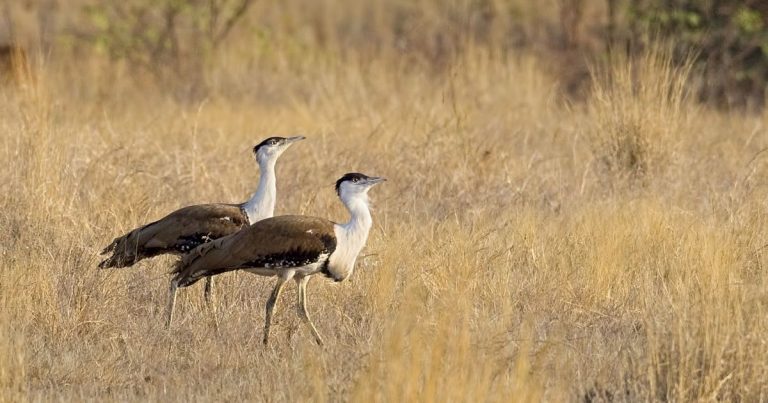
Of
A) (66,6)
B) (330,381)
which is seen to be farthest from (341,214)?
(66,6)

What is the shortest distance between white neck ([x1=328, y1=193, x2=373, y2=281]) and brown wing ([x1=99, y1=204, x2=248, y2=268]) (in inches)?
32.7

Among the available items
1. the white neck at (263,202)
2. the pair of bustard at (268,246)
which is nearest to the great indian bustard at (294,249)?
the pair of bustard at (268,246)

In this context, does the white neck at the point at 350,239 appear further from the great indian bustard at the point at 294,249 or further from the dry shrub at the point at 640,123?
the dry shrub at the point at 640,123

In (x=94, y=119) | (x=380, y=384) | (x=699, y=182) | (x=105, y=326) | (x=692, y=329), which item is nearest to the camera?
(x=380, y=384)

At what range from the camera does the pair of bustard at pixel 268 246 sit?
20.6ft

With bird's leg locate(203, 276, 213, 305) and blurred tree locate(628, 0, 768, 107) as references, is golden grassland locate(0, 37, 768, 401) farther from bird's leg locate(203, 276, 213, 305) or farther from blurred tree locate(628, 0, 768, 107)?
blurred tree locate(628, 0, 768, 107)

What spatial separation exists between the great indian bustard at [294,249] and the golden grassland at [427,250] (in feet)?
0.94

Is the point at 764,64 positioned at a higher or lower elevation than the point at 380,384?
lower

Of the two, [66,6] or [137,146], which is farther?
[66,6]

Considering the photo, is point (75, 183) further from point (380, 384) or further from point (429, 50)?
point (429, 50)

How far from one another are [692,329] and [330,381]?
1.41m

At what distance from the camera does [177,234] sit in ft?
22.9

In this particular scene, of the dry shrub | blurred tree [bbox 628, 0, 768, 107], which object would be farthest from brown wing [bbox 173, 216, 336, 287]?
blurred tree [bbox 628, 0, 768, 107]

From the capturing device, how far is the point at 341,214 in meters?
8.82
